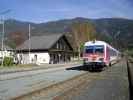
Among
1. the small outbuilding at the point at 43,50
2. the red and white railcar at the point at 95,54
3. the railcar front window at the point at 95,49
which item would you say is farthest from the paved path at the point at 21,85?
the small outbuilding at the point at 43,50

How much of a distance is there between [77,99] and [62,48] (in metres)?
55.6

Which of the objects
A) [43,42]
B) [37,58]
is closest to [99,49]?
[37,58]

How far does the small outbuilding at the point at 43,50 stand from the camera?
61281 mm

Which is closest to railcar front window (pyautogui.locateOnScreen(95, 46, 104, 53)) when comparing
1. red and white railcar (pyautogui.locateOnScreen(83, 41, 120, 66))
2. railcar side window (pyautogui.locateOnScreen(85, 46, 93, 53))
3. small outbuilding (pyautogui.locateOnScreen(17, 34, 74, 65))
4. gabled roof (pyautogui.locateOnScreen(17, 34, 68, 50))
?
red and white railcar (pyautogui.locateOnScreen(83, 41, 120, 66))

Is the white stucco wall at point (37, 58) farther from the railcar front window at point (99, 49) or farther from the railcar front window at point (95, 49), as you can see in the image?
the railcar front window at point (99, 49)

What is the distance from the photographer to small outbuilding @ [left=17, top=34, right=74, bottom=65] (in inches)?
2413

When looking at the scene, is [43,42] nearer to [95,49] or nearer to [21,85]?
[95,49]

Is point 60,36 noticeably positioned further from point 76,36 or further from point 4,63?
point 76,36

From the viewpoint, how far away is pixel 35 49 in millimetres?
62562

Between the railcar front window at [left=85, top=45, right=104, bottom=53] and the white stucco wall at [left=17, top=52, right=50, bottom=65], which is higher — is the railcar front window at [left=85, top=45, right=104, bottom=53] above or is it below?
above

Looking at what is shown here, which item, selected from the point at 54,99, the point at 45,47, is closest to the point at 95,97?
the point at 54,99

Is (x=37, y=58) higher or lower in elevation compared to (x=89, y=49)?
lower

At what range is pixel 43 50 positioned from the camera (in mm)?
61375

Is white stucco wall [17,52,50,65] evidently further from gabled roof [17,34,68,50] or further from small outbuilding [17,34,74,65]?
gabled roof [17,34,68,50]
